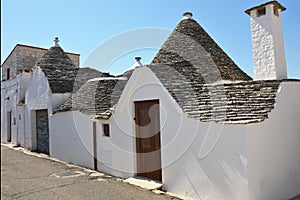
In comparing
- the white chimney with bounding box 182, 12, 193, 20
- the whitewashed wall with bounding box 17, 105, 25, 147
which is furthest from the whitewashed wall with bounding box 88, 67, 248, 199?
the whitewashed wall with bounding box 17, 105, 25, 147

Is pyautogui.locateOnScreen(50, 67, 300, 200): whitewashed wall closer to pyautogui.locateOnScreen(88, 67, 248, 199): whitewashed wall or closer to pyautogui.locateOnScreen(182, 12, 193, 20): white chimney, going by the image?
pyautogui.locateOnScreen(88, 67, 248, 199): whitewashed wall

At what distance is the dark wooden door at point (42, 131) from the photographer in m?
16.5

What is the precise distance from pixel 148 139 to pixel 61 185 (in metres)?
3.49

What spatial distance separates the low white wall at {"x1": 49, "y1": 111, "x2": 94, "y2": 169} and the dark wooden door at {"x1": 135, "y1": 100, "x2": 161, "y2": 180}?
3.20m

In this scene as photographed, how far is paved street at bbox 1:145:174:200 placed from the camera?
757 cm

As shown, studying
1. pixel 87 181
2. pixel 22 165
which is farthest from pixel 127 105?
pixel 22 165

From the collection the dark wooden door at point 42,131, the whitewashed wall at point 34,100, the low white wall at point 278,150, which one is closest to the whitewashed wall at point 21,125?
the whitewashed wall at point 34,100

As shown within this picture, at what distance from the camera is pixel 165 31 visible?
1316 cm

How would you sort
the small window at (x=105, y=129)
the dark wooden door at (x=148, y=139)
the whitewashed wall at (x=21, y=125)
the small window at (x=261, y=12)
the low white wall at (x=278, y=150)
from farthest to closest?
the whitewashed wall at (x=21, y=125) < the small window at (x=105, y=129) < the dark wooden door at (x=148, y=139) < the small window at (x=261, y=12) < the low white wall at (x=278, y=150)

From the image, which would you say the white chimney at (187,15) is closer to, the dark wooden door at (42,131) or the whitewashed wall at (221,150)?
the whitewashed wall at (221,150)

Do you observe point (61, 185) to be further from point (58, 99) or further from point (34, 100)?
point (34, 100)

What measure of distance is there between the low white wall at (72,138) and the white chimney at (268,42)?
24.9 ft

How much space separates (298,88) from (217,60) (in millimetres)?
4298

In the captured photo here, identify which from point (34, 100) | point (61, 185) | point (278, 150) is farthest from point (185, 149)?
point (34, 100)
